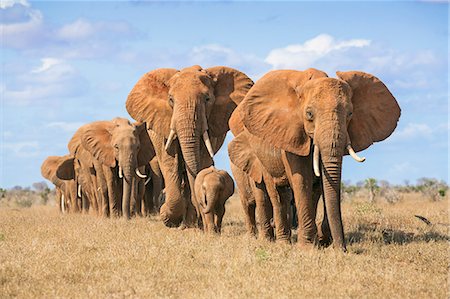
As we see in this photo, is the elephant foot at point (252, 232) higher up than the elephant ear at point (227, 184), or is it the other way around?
the elephant ear at point (227, 184)

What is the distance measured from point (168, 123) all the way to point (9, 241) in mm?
3885

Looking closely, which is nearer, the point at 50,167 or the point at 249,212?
the point at 249,212

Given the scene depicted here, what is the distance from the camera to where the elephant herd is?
12.8 m

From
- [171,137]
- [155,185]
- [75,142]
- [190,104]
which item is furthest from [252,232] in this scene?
[75,142]

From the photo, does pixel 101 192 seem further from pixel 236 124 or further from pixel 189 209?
pixel 236 124

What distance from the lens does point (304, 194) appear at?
1334cm

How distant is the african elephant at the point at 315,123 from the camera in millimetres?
12586

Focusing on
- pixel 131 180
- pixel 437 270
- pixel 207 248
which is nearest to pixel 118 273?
pixel 207 248

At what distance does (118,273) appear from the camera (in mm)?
11812

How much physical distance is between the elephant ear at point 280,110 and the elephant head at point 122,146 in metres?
7.65

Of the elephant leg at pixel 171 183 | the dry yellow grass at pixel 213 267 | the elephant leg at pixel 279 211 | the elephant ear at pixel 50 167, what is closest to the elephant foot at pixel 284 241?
the elephant leg at pixel 279 211

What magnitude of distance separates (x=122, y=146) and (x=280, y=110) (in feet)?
29.9

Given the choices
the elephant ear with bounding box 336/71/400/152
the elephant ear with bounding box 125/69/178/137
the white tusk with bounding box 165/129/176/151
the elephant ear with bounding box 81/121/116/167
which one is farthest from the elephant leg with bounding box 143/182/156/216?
the elephant ear with bounding box 336/71/400/152

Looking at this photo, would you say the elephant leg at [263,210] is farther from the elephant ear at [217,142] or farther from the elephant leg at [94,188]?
the elephant leg at [94,188]
